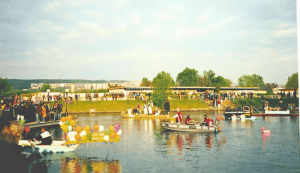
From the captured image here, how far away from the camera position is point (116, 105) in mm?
66375

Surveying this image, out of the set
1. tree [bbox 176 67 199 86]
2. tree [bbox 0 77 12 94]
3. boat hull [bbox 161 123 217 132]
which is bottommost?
boat hull [bbox 161 123 217 132]

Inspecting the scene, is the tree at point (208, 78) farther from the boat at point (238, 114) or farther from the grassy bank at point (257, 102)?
the boat at point (238, 114)

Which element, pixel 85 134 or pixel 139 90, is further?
pixel 139 90

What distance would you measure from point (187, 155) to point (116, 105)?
4605 cm

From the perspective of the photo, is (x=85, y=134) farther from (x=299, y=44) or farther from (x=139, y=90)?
(x=139, y=90)

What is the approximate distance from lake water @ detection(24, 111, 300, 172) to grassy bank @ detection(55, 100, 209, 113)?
3582 cm

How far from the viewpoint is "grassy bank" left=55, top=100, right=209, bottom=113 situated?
64250 mm

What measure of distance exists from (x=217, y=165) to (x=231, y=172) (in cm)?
153

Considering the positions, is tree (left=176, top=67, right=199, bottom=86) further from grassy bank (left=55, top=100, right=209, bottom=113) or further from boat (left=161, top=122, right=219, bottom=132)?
boat (left=161, top=122, right=219, bottom=132)

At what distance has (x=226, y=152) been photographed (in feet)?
73.5

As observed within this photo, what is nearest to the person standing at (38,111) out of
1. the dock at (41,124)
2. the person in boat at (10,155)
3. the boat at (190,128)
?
the dock at (41,124)

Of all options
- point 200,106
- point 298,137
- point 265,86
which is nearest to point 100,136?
point 298,137

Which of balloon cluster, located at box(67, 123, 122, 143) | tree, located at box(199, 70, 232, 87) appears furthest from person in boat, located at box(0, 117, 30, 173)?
tree, located at box(199, 70, 232, 87)

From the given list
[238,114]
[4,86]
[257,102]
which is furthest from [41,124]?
[4,86]
